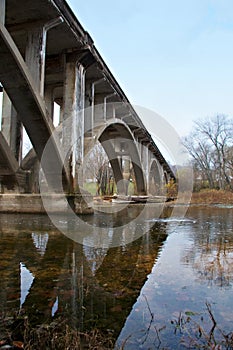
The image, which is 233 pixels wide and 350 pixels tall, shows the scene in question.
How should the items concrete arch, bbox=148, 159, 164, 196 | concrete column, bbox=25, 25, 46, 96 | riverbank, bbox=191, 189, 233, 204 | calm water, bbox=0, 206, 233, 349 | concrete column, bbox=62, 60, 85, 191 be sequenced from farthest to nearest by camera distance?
concrete arch, bbox=148, 159, 164, 196 < riverbank, bbox=191, 189, 233, 204 < concrete column, bbox=62, 60, 85, 191 < concrete column, bbox=25, 25, 46, 96 < calm water, bbox=0, 206, 233, 349

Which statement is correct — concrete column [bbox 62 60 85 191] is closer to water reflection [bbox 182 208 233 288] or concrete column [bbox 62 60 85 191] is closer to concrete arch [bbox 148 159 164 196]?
water reflection [bbox 182 208 233 288]

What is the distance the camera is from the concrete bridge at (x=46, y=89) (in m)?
7.08

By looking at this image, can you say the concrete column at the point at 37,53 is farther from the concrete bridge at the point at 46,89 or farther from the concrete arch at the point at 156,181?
the concrete arch at the point at 156,181

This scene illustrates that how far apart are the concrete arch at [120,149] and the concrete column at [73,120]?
27.1ft

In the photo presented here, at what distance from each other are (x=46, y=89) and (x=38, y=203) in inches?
220

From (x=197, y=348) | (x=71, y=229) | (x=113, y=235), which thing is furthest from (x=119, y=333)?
(x=71, y=229)

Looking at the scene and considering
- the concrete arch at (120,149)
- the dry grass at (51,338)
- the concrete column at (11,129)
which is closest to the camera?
the dry grass at (51,338)

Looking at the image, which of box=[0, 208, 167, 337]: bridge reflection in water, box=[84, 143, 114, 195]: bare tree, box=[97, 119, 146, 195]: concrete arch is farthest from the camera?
box=[84, 143, 114, 195]: bare tree

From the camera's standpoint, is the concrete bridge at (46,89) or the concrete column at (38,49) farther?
the concrete column at (38,49)

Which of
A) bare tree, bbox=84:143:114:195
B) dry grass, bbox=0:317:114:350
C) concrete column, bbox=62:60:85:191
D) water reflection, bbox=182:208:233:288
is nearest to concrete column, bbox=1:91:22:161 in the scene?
concrete column, bbox=62:60:85:191

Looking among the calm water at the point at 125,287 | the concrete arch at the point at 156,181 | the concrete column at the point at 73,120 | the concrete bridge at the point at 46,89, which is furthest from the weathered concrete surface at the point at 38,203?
the concrete arch at the point at 156,181

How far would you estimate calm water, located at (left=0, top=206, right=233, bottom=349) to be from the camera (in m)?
1.95

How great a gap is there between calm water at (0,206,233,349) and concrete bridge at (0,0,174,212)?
13.0 feet

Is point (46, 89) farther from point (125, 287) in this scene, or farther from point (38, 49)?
point (125, 287)
